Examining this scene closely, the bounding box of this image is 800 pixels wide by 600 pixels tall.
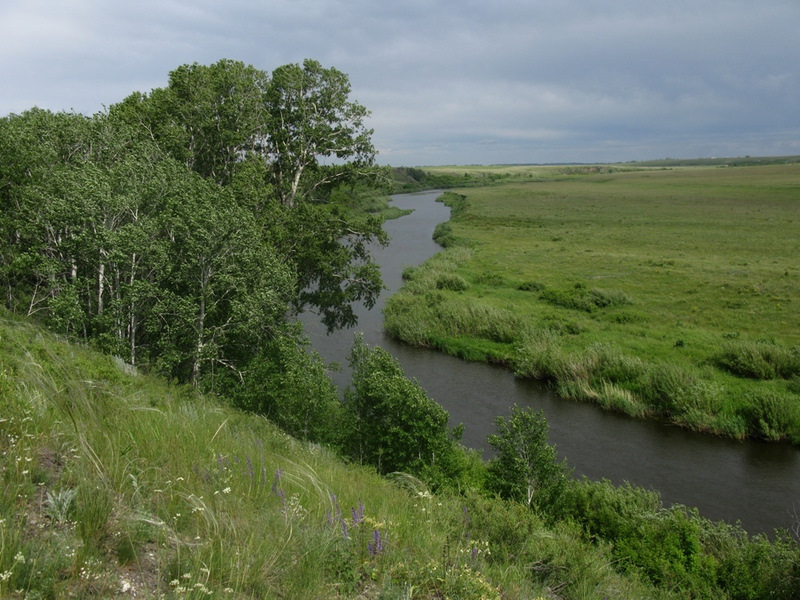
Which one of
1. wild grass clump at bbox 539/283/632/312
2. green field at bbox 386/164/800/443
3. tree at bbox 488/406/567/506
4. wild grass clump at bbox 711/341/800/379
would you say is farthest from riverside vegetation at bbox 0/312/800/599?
wild grass clump at bbox 539/283/632/312

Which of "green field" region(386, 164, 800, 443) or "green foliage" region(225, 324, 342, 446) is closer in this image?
"green foliage" region(225, 324, 342, 446)

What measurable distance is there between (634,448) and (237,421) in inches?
643

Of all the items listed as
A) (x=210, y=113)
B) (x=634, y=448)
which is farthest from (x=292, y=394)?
(x=210, y=113)

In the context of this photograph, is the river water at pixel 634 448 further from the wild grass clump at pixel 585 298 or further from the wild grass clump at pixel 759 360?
the wild grass clump at pixel 585 298

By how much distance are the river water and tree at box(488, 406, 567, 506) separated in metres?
4.81

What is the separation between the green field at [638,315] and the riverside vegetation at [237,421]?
324 inches

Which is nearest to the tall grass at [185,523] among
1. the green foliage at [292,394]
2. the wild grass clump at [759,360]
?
the green foliage at [292,394]

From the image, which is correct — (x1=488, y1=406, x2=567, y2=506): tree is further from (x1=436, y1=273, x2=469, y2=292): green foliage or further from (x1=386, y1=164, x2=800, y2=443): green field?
(x1=436, y1=273, x2=469, y2=292): green foliage

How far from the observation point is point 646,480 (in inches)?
712

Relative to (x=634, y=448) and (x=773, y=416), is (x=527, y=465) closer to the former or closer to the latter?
(x=634, y=448)

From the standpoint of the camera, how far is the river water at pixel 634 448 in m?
16.9

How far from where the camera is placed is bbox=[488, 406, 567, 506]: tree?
13.5 m

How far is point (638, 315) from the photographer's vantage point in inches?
1297

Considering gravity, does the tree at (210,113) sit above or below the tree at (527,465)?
above
